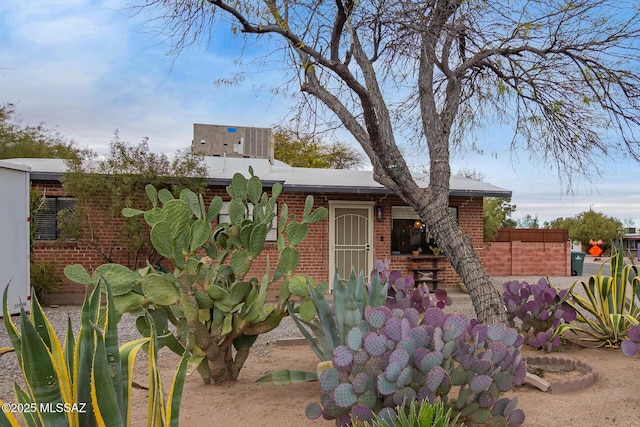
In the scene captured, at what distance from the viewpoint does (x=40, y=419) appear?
6.50 ft

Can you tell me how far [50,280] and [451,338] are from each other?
9702mm

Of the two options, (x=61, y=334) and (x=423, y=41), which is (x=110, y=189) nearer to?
(x=61, y=334)

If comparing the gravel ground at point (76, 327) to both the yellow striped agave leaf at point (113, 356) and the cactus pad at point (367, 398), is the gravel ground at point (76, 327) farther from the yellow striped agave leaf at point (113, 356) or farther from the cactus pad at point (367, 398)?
the cactus pad at point (367, 398)

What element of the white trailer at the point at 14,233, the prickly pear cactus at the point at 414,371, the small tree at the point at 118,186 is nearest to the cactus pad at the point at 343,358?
the prickly pear cactus at the point at 414,371

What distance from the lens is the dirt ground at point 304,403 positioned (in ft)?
13.0

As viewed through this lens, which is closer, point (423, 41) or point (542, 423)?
point (542, 423)

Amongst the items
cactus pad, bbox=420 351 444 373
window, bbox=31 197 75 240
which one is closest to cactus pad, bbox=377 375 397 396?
cactus pad, bbox=420 351 444 373

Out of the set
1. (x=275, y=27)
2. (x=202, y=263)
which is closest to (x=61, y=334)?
(x=202, y=263)

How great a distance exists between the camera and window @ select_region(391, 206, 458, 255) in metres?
13.3

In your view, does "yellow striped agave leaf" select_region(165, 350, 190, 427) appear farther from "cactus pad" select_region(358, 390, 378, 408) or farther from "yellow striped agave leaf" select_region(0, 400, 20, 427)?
"cactus pad" select_region(358, 390, 378, 408)

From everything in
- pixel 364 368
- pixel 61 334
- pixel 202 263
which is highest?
pixel 202 263

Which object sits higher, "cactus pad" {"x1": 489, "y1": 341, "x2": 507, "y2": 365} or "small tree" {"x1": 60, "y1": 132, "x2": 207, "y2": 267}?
"small tree" {"x1": 60, "y1": 132, "x2": 207, "y2": 267}

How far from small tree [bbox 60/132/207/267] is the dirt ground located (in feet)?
19.7

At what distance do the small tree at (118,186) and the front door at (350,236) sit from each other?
333 centimetres
